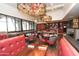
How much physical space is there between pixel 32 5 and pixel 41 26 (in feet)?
0.85

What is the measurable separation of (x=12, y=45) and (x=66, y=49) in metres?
0.64

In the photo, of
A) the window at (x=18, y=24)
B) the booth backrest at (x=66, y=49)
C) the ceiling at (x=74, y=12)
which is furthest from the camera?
the ceiling at (x=74, y=12)

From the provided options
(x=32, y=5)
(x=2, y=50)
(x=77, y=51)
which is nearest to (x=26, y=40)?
(x=2, y=50)

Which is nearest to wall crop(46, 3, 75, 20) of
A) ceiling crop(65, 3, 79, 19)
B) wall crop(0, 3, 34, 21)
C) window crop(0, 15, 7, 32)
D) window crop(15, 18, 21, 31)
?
ceiling crop(65, 3, 79, 19)

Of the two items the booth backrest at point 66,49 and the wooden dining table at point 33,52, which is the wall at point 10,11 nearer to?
the wooden dining table at point 33,52

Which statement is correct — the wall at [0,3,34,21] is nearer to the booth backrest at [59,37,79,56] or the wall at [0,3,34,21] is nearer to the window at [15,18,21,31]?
the window at [15,18,21,31]

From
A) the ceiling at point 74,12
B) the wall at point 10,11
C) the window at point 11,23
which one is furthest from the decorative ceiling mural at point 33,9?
the ceiling at point 74,12

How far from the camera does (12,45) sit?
4.99ft

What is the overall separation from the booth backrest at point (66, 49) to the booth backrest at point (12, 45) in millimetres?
465

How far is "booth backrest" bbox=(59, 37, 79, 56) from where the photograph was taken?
1289 mm

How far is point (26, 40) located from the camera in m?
1.51

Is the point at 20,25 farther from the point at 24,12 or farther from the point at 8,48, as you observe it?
the point at 8,48

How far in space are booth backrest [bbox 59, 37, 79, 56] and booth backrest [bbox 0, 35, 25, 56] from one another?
0.46m

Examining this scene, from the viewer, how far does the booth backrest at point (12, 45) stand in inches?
55.8
